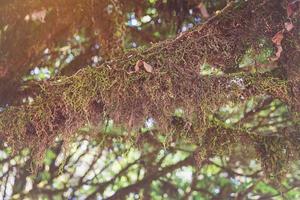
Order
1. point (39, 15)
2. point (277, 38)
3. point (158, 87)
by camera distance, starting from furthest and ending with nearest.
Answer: point (39, 15)
point (277, 38)
point (158, 87)

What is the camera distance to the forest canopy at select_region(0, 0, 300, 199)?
1792mm

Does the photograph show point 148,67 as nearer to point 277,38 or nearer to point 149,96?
point 149,96

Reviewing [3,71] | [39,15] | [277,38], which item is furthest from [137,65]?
[3,71]

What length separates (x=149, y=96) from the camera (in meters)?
1.74

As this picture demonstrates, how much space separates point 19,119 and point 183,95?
57 cm

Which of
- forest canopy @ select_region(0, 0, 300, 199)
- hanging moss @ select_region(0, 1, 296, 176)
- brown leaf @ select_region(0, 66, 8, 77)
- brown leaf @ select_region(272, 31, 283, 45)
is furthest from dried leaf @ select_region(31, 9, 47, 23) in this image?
brown leaf @ select_region(272, 31, 283, 45)

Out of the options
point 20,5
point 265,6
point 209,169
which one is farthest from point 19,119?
point 209,169

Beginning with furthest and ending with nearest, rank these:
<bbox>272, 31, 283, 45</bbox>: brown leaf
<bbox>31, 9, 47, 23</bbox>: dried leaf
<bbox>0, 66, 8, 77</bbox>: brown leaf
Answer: <bbox>0, 66, 8, 77</bbox>: brown leaf
<bbox>31, 9, 47, 23</bbox>: dried leaf
<bbox>272, 31, 283, 45</bbox>: brown leaf

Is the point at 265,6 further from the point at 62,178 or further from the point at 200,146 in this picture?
the point at 62,178

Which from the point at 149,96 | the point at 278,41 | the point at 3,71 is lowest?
the point at 149,96

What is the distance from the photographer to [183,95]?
1.76 m

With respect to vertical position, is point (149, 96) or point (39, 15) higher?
point (39, 15)

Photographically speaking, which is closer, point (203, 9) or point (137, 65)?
point (137, 65)

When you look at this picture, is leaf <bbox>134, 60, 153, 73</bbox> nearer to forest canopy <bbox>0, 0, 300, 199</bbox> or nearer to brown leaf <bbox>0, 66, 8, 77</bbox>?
forest canopy <bbox>0, 0, 300, 199</bbox>
